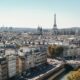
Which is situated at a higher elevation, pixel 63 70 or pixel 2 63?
pixel 2 63

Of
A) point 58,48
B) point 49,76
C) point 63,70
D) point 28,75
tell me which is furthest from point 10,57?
point 58,48

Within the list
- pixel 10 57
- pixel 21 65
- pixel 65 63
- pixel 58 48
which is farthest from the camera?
pixel 58 48

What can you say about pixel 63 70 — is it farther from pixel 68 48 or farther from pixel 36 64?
pixel 68 48

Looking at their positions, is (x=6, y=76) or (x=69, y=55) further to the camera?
(x=69, y=55)

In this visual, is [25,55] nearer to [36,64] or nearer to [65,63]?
[36,64]

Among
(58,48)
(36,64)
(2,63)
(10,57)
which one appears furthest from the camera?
(58,48)

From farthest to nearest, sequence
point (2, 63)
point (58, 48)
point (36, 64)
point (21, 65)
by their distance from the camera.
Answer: point (58, 48), point (36, 64), point (21, 65), point (2, 63)

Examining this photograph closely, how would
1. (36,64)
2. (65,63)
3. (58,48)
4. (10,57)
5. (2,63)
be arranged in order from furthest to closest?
1. (58,48)
2. (65,63)
3. (36,64)
4. (10,57)
5. (2,63)

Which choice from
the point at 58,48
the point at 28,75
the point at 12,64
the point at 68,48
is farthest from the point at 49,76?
the point at 68,48

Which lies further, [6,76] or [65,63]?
[65,63]
